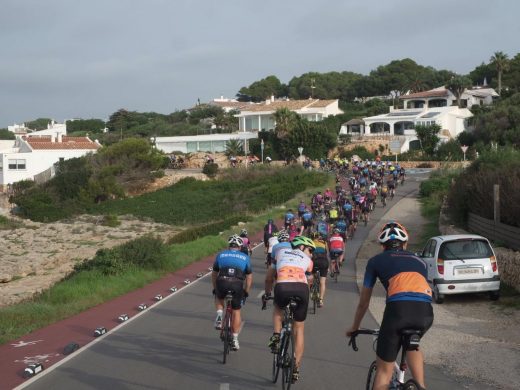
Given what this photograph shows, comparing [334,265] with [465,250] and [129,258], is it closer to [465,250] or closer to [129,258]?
[465,250]

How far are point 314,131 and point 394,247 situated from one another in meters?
68.8

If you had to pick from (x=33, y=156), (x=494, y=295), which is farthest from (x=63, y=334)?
(x=33, y=156)

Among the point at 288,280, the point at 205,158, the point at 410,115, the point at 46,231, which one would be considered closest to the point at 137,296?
the point at 288,280

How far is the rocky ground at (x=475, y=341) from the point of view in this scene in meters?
8.73

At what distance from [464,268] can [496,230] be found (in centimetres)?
534

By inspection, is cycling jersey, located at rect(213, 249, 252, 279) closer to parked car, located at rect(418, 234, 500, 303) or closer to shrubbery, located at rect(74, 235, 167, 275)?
parked car, located at rect(418, 234, 500, 303)

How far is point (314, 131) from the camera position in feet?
244

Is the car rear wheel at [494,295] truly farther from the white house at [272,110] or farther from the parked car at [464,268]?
the white house at [272,110]

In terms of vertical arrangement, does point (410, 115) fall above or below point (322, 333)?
above

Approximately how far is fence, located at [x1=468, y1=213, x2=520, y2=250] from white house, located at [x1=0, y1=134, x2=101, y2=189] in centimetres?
5729

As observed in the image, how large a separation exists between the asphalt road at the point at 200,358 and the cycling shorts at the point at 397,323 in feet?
8.88

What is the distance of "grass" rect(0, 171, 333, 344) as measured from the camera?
44.4 feet

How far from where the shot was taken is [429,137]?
73438 mm

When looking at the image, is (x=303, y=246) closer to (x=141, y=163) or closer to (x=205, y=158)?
(x=141, y=163)
